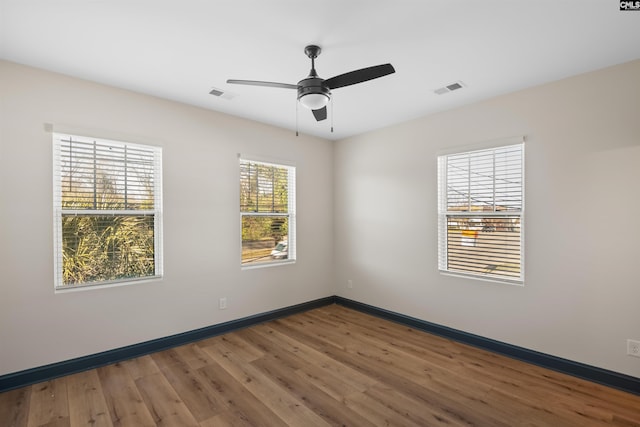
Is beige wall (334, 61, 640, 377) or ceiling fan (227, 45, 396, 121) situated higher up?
ceiling fan (227, 45, 396, 121)

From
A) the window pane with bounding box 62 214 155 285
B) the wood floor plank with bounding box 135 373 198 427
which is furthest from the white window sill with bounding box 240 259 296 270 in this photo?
the wood floor plank with bounding box 135 373 198 427

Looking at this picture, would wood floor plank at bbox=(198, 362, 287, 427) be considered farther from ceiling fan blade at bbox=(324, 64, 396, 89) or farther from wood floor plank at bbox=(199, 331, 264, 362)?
ceiling fan blade at bbox=(324, 64, 396, 89)

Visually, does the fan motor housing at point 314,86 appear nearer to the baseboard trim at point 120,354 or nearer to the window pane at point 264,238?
the window pane at point 264,238

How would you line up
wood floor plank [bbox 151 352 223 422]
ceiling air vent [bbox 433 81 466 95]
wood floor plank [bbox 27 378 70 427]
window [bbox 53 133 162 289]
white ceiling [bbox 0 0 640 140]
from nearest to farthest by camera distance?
white ceiling [bbox 0 0 640 140]
wood floor plank [bbox 27 378 70 427]
wood floor plank [bbox 151 352 223 422]
window [bbox 53 133 162 289]
ceiling air vent [bbox 433 81 466 95]

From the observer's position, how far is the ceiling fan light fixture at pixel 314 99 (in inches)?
82.1

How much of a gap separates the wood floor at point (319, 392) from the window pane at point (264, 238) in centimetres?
117

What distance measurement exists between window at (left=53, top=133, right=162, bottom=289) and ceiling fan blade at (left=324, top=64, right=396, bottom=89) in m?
2.21

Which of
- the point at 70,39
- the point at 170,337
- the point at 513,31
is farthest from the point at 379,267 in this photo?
the point at 70,39

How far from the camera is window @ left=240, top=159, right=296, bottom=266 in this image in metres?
3.98

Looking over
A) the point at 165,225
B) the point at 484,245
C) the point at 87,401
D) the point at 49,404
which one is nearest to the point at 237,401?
the point at 87,401

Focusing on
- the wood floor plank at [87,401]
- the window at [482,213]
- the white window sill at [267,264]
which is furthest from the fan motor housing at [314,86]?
the wood floor plank at [87,401]

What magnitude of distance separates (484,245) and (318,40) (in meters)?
2.70

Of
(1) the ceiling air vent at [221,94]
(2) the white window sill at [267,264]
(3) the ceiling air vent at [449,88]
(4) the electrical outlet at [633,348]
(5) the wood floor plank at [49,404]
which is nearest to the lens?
(5) the wood floor plank at [49,404]

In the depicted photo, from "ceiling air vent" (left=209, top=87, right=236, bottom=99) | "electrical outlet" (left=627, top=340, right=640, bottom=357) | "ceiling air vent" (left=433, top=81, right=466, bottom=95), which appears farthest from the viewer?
"ceiling air vent" (left=209, top=87, right=236, bottom=99)
